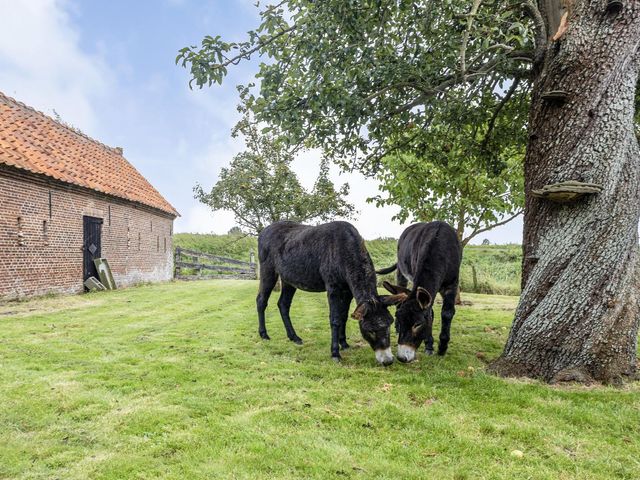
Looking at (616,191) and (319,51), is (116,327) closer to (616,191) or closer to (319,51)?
(319,51)

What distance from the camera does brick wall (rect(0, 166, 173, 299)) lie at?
11.4 meters

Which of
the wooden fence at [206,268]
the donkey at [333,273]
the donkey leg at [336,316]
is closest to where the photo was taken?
the donkey at [333,273]

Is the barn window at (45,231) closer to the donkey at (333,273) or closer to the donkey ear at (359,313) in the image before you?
the donkey at (333,273)

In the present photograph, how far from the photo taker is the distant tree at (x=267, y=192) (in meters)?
15.9

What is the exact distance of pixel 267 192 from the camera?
51.6ft

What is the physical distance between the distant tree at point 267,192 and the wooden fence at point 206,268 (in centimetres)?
844

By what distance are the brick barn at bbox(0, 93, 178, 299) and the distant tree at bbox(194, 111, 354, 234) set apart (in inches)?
161

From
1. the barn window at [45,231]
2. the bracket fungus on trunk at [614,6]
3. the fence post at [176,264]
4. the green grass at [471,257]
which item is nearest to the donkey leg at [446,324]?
the bracket fungus on trunk at [614,6]

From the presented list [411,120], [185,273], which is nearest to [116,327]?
[411,120]

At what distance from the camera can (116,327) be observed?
7.95m

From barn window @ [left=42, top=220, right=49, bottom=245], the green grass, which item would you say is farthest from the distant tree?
barn window @ [left=42, top=220, right=49, bottom=245]

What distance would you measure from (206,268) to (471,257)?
16.0 metres

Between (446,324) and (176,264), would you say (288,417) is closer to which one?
(446,324)

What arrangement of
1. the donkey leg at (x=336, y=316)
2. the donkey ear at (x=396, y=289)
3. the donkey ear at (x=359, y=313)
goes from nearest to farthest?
the donkey ear at (x=359, y=313)
the donkey ear at (x=396, y=289)
the donkey leg at (x=336, y=316)
